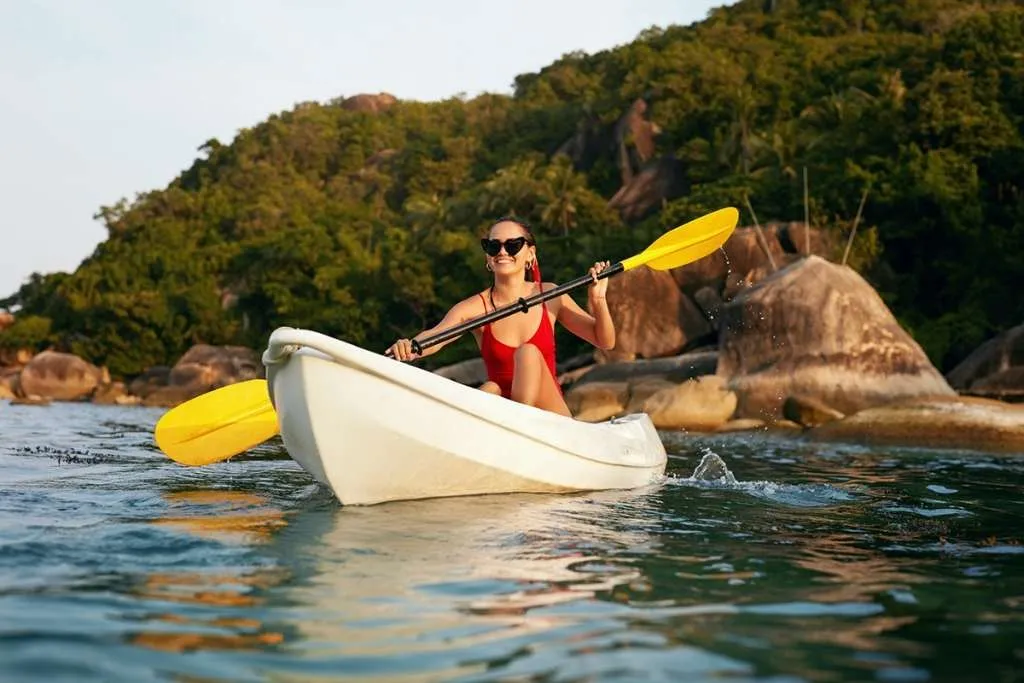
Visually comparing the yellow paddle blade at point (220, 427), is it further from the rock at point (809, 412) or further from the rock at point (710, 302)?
the rock at point (710, 302)

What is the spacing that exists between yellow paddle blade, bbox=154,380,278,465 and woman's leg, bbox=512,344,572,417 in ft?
4.90

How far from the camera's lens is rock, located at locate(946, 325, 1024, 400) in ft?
62.2

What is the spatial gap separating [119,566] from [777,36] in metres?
52.4

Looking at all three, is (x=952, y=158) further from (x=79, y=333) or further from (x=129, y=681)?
(x=79, y=333)

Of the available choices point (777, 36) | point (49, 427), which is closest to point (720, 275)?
point (49, 427)

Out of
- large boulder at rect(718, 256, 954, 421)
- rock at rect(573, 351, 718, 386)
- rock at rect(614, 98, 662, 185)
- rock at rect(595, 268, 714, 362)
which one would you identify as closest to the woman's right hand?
large boulder at rect(718, 256, 954, 421)

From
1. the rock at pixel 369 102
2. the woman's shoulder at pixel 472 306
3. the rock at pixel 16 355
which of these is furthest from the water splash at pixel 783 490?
the rock at pixel 369 102

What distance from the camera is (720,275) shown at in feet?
88.8

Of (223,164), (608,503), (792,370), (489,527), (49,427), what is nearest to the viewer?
(489,527)

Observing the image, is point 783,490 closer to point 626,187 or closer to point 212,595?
point 212,595

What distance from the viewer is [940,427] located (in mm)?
12211

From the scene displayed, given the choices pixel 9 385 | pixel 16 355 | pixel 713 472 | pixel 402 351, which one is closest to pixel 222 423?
pixel 402 351

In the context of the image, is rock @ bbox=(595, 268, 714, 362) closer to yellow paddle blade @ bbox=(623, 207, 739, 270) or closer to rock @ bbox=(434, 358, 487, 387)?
rock @ bbox=(434, 358, 487, 387)

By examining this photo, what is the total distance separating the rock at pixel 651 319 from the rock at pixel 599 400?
6543mm
